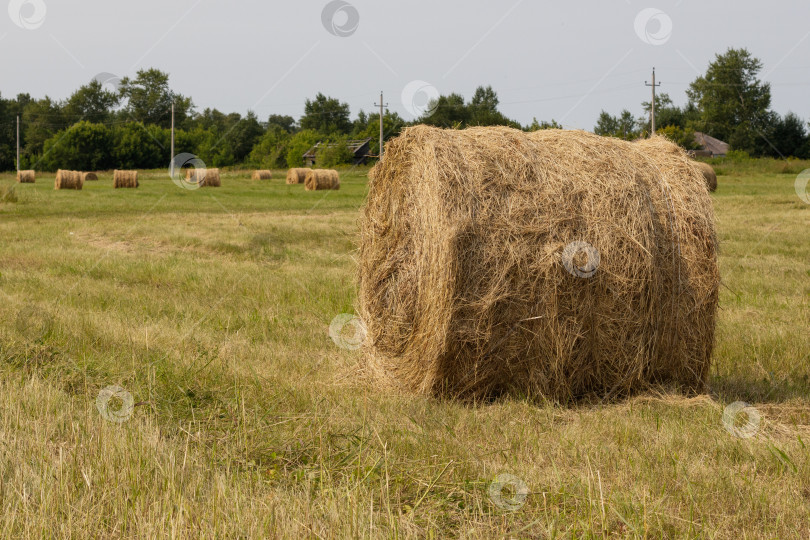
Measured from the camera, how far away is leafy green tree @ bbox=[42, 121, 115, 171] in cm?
7131

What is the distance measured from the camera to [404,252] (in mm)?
6914

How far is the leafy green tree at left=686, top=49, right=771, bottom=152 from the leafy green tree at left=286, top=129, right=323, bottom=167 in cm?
3899

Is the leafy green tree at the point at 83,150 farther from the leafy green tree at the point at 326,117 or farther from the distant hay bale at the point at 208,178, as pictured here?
the distant hay bale at the point at 208,178

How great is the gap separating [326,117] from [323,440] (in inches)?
2852

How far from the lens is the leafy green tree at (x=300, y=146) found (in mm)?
67562

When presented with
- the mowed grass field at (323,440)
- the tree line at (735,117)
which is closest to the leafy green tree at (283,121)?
the tree line at (735,117)

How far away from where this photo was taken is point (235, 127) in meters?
78.9

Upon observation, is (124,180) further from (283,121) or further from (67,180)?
(283,121)

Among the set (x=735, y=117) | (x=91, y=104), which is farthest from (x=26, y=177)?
(x=735, y=117)

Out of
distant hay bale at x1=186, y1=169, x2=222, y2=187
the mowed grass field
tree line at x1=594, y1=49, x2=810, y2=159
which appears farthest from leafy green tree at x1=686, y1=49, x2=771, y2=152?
the mowed grass field

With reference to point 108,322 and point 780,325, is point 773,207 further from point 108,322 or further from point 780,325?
point 108,322

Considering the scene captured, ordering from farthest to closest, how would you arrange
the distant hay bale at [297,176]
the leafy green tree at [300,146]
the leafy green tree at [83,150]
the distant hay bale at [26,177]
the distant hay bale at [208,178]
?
the leafy green tree at [83,150]
the leafy green tree at [300,146]
the distant hay bale at [26,177]
the distant hay bale at [297,176]
the distant hay bale at [208,178]

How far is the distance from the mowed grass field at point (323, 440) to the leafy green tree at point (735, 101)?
2795 inches

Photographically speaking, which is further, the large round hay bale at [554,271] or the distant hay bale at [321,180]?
the distant hay bale at [321,180]
